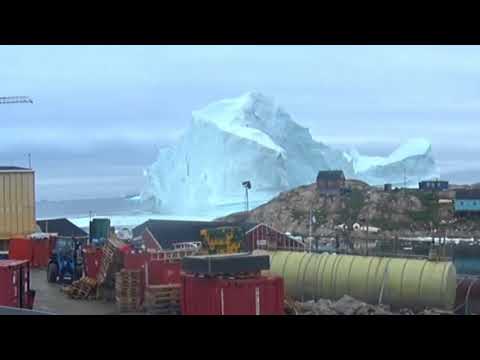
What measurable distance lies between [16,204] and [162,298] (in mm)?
1401

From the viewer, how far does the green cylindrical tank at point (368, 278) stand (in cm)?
600

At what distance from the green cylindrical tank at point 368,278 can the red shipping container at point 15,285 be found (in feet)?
6.93

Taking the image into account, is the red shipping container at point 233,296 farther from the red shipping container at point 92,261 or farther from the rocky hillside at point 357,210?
the rocky hillside at point 357,210

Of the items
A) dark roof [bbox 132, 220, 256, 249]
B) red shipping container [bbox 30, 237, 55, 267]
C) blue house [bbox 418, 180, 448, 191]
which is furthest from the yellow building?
blue house [bbox 418, 180, 448, 191]

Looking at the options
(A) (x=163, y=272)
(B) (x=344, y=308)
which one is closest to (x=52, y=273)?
(A) (x=163, y=272)

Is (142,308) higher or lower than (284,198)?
lower

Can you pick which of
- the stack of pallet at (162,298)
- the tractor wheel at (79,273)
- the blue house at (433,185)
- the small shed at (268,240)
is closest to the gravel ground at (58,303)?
the tractor wheel at (79,273)

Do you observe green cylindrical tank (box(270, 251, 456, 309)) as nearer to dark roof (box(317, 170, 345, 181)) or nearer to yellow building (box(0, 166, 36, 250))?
dark roof (box(317, 170, 345, 181))

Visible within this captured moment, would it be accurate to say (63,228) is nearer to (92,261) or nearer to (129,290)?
(92,261)
